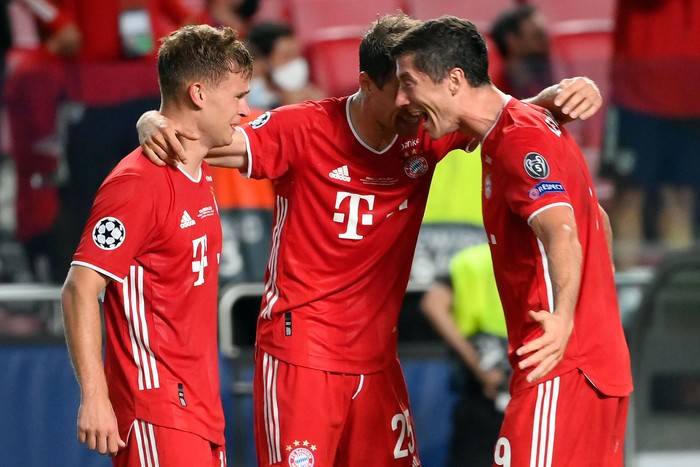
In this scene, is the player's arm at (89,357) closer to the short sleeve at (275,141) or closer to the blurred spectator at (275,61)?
the short sleeve at (275,141)

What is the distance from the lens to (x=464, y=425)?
5.94 meters

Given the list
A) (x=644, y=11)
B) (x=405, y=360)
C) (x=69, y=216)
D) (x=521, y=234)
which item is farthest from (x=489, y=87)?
(x=644, y=11)

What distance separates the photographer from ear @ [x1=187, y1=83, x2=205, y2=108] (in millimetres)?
4023

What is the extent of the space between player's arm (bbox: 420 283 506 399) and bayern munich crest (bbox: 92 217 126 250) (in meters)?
2.45

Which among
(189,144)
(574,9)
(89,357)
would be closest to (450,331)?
(189,144)

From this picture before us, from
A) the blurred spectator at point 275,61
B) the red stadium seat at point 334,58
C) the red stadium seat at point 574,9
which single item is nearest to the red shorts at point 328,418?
the blurred spectator at point 275,61

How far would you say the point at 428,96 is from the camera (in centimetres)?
404

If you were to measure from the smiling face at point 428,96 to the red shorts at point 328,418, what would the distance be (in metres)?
1.02

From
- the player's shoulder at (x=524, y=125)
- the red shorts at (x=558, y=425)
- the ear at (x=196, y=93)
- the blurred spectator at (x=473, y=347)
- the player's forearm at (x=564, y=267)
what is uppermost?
the ear at (x=196, y=93)

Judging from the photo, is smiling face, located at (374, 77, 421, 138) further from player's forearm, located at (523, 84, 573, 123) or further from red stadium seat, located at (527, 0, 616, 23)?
red stadium seat, located at (527, 0, 616, 23)

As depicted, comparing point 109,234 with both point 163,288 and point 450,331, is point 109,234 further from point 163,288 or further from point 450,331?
point 450,331

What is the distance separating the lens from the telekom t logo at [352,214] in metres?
4.52

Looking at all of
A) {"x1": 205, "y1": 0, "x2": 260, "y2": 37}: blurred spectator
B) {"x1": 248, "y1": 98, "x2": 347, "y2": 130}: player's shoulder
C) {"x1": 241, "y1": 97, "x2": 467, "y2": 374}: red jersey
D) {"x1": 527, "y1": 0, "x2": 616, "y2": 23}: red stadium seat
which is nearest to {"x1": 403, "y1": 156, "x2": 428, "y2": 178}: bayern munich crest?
{"x1": 241, "y1": 97, "x2": 467, "y2": 374}: red jersey

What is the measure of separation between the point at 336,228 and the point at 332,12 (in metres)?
4.80
